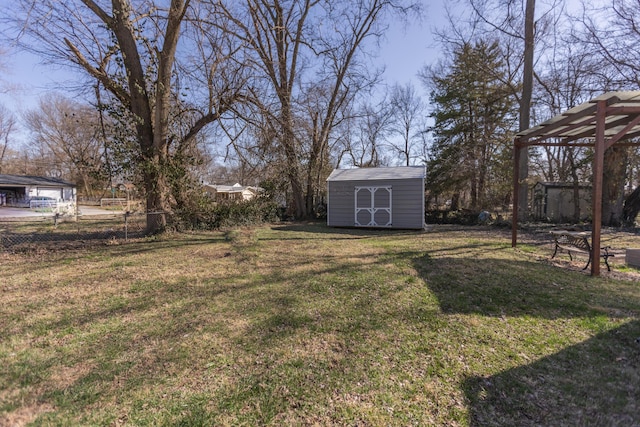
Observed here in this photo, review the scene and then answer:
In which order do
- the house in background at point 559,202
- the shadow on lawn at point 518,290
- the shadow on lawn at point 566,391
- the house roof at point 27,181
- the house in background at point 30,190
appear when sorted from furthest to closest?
the house in background at point 30,190
the house roof at point 27,181
the house in background at point 559,202
the shadow on lawn at point 518,290
the shadow on lawn at point 566,391

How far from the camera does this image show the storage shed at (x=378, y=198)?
39.1 ft

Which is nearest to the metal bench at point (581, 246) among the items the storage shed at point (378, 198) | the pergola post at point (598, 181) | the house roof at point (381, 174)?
the pergola post at point (598, 181)

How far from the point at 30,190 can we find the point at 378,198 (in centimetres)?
3132

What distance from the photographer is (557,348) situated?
2760 millimetres

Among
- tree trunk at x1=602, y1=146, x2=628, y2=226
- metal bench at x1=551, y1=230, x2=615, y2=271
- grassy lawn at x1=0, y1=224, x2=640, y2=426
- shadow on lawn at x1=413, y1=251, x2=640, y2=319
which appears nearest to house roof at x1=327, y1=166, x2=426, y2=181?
metal bench at x1=551, y1=230, x2=615, y2=271

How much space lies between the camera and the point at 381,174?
1271 centimetres

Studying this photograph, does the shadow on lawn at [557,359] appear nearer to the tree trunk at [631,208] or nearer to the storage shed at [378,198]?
the storage shed at [378,198]

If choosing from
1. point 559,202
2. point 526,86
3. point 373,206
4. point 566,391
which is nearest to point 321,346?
point 566,391

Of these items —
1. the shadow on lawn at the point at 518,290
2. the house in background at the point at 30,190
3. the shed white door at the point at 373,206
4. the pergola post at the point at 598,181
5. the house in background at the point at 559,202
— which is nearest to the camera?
the shadow on lawn at the point at 518,290

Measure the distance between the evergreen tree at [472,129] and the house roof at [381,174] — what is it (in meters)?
5.69

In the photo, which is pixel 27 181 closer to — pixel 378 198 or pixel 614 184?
pixel 378 198

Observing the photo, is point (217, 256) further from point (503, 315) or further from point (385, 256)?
point (503, 315)

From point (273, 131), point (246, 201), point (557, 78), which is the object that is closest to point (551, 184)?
point (557, 78)

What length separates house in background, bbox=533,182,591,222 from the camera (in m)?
14.3
